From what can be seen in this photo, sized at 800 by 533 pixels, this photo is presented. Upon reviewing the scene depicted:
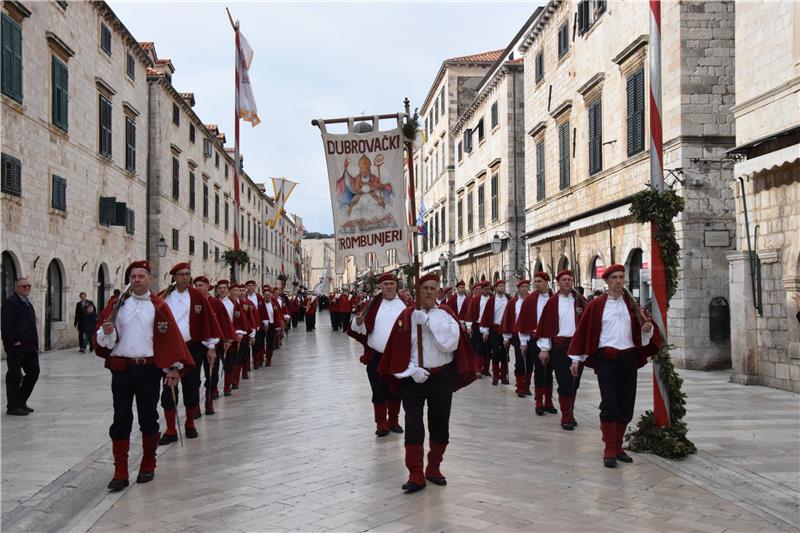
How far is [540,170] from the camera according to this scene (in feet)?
86.2

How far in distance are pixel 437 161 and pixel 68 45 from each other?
26840mm

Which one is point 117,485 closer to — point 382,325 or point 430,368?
point 430,368

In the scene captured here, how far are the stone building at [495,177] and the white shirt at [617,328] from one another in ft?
67.2

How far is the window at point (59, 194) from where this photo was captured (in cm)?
2078

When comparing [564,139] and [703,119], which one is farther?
[564,139]

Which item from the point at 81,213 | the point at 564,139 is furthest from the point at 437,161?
the point at 81,213

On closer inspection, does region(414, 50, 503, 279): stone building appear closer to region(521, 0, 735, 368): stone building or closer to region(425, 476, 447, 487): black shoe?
region(521, 0, 735, 368): stone building

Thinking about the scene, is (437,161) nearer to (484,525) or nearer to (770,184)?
(770,184)

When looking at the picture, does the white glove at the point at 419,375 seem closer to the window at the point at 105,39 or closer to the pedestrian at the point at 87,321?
the pedestrian at the point at 87,321

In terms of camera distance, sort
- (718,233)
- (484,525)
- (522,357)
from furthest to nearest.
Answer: (718,233) → (522,357) → (484,525)

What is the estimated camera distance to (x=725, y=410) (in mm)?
10484

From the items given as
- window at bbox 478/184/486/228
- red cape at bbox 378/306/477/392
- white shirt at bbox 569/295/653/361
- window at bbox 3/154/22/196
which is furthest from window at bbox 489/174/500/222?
red cape at bbox 378/306/477/392

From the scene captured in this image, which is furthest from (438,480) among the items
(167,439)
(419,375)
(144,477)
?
(167,439)

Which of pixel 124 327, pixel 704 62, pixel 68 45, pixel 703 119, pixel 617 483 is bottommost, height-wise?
pixel 617 483
